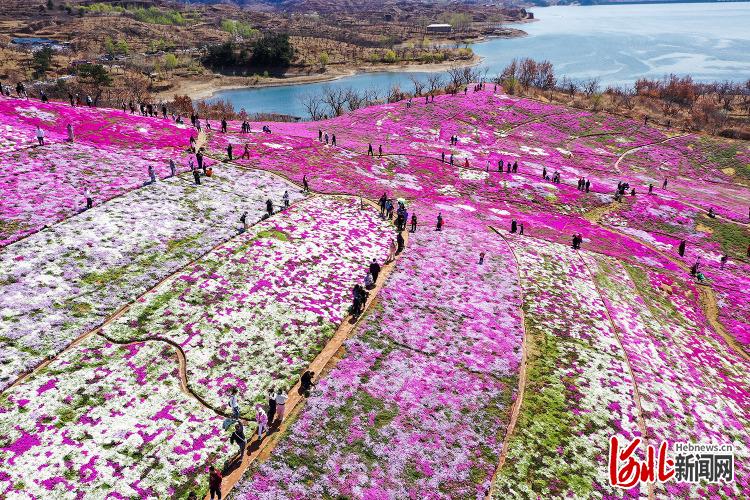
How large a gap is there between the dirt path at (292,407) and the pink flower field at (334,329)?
0.15 m

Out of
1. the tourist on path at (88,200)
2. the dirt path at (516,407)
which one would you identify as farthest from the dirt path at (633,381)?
the tourist on path at (88,200)

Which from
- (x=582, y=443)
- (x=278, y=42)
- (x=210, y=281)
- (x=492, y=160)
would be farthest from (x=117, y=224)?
(x=278, y=42)

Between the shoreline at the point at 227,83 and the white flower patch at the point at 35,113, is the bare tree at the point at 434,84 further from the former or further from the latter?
the white flower patch at the point at 35,113

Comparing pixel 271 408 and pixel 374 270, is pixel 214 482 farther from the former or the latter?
pixel 374 270

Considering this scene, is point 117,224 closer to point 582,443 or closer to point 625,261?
point 582,443

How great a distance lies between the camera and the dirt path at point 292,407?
2415cm

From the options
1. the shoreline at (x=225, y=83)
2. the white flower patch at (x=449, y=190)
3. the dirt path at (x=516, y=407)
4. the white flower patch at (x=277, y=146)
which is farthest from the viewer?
the shoreline at (x=225, y=83)

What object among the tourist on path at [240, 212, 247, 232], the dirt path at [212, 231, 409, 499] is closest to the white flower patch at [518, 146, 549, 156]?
the tourist on path at [240, 212, 247, 232]

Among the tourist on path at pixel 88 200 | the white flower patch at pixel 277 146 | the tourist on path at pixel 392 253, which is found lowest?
the tourist on path at pixel 392 253

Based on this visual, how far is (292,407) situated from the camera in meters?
28.5

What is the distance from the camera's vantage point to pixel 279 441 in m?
26.0

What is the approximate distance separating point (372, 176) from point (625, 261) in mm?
34682

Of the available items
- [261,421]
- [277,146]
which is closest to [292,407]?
[261,421]

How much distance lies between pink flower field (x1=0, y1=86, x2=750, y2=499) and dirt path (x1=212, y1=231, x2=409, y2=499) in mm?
146
